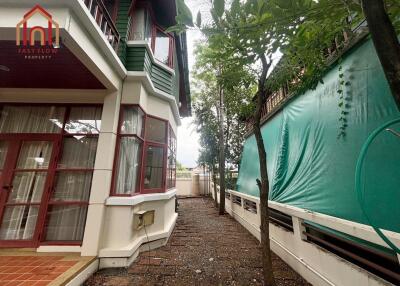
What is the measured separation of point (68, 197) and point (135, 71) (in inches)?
114

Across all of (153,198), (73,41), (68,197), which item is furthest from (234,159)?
(73,41)

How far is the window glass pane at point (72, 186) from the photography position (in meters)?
3.67

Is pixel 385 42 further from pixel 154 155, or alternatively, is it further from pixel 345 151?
pixel 154 155

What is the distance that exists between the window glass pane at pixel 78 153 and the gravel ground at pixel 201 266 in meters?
2.00

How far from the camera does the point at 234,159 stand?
1172cm

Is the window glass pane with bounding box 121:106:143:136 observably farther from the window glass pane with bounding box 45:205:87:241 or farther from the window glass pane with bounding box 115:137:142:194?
the window glass pane with bounding box 45:205:87:241

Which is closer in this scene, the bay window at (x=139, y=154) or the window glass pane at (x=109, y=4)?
the bay window at (x=139, y=154)

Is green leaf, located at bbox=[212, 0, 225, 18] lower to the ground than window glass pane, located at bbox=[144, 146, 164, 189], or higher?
higher

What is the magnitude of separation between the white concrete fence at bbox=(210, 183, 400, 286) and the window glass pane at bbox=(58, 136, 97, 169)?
3.88 meters

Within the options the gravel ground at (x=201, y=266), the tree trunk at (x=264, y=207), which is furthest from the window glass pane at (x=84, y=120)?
the tree trunk at (x=264, y=207)

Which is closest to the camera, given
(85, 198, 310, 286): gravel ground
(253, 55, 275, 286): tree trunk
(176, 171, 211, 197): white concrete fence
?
(253, 55, 275, 286): tree trunk

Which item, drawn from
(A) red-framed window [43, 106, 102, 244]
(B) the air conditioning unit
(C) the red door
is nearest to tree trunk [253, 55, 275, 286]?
(B) the air conditioning unit

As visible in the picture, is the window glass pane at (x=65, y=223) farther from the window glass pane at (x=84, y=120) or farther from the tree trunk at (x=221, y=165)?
the tree trunk at (x=221, y=165)

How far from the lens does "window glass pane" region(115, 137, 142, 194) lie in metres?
3.79
